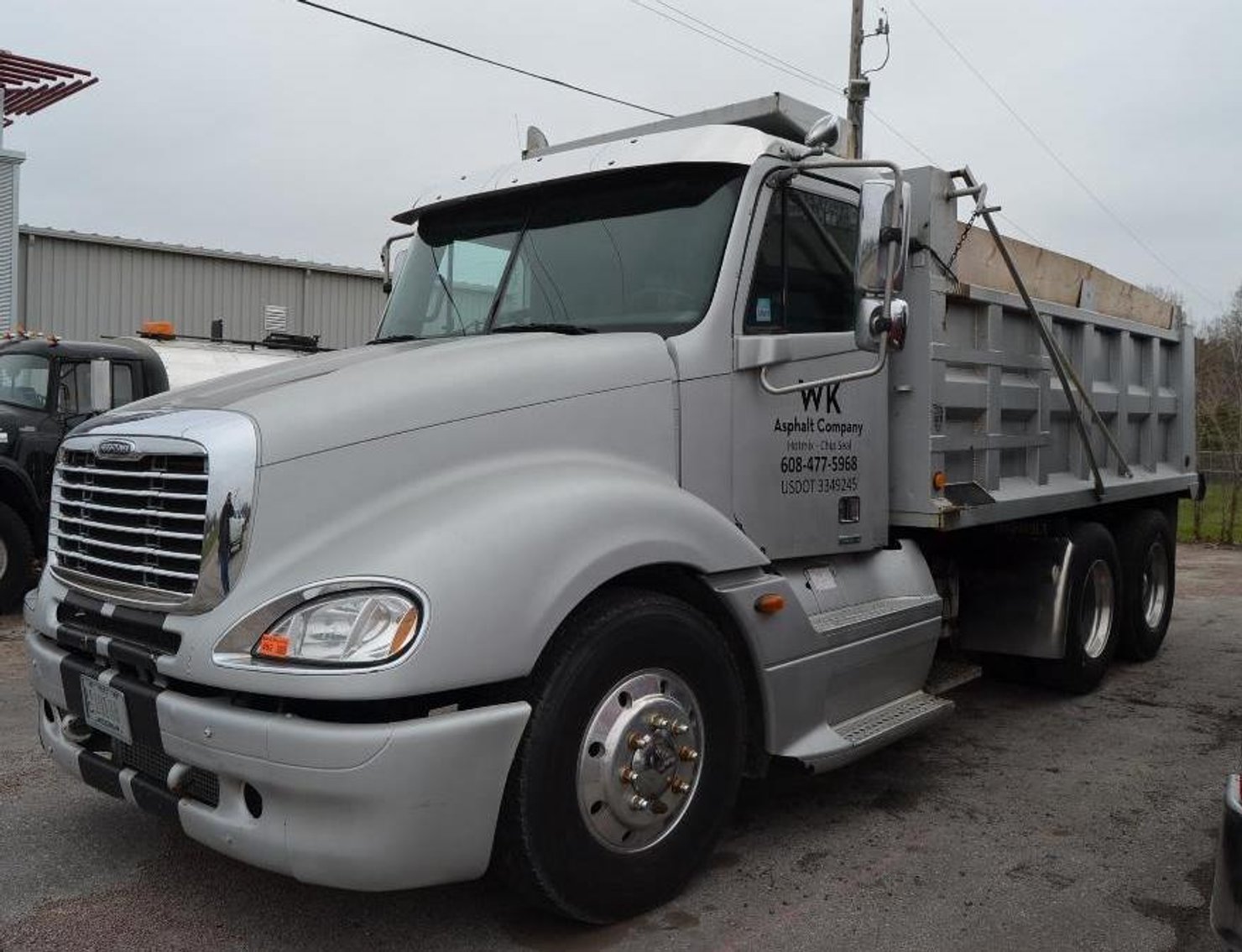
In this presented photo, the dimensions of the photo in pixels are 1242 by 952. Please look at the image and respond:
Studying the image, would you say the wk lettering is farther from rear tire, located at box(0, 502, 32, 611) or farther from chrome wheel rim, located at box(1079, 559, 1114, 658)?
rear tire, located at box(0, 502, 32, 611)

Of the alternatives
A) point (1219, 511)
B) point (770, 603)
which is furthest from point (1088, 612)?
point (1219, 511)

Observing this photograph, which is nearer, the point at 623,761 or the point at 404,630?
the point at 404,630

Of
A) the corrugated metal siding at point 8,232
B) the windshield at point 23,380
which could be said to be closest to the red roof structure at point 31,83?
the corrugated metal siding at point 8,232

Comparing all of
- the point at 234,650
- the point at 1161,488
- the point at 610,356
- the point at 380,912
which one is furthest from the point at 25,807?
the point at 1161,488

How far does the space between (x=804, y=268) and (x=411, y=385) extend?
1.78 metres

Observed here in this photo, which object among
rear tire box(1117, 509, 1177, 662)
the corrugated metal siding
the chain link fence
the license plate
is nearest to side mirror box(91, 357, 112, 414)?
the license plate

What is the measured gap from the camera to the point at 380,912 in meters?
3.56

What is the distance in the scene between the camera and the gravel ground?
341 cm

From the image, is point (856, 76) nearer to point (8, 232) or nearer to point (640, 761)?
point (8, 232)

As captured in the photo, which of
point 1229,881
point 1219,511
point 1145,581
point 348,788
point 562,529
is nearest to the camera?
point 1229,881

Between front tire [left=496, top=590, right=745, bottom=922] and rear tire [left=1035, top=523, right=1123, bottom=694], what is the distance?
3385 millimetres

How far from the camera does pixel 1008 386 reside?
5.71 meters

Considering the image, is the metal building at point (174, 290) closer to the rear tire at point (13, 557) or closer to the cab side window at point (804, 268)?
the rear tire at point (13, 557)

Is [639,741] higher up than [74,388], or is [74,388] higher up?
[74,388]
